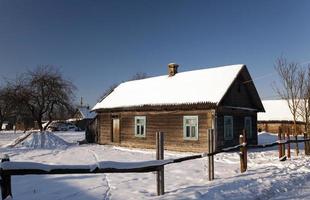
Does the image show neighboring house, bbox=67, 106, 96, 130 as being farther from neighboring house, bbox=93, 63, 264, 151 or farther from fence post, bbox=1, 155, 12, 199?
fence post, bbox=1, 155, 12, 199

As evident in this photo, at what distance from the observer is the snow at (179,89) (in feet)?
64.5

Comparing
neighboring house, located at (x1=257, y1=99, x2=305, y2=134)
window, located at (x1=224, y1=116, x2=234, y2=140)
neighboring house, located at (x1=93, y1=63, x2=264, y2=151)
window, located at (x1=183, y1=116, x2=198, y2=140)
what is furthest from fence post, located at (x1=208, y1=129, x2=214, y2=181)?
neighboring house, located at (x1=257, y1=99, x2=305, y2=134)

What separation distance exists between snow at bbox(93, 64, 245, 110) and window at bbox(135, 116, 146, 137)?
995 millimetres

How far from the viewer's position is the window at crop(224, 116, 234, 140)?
20.0m

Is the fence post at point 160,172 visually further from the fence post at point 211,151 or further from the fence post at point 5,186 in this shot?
the fence post at point 5,186

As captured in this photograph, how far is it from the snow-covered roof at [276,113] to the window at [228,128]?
2744 cm

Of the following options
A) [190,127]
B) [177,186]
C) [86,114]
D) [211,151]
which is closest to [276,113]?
[190,127]

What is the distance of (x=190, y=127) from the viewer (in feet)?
65.4

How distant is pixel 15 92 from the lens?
113 feet

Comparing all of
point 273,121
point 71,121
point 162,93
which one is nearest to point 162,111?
point 162,93

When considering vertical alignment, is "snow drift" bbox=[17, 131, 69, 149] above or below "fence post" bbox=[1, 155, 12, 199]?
below

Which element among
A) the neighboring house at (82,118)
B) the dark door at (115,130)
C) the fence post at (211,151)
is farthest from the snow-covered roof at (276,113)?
the fence post at (211,151)

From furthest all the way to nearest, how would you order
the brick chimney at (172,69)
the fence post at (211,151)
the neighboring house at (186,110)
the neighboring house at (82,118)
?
1. the neighboring house at (82,118)
2. the brick chimney at (172,69)
3. the neighboring house at (186,110)
4. the fence post at (211,151)

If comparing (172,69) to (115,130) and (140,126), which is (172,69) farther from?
(115,130)
